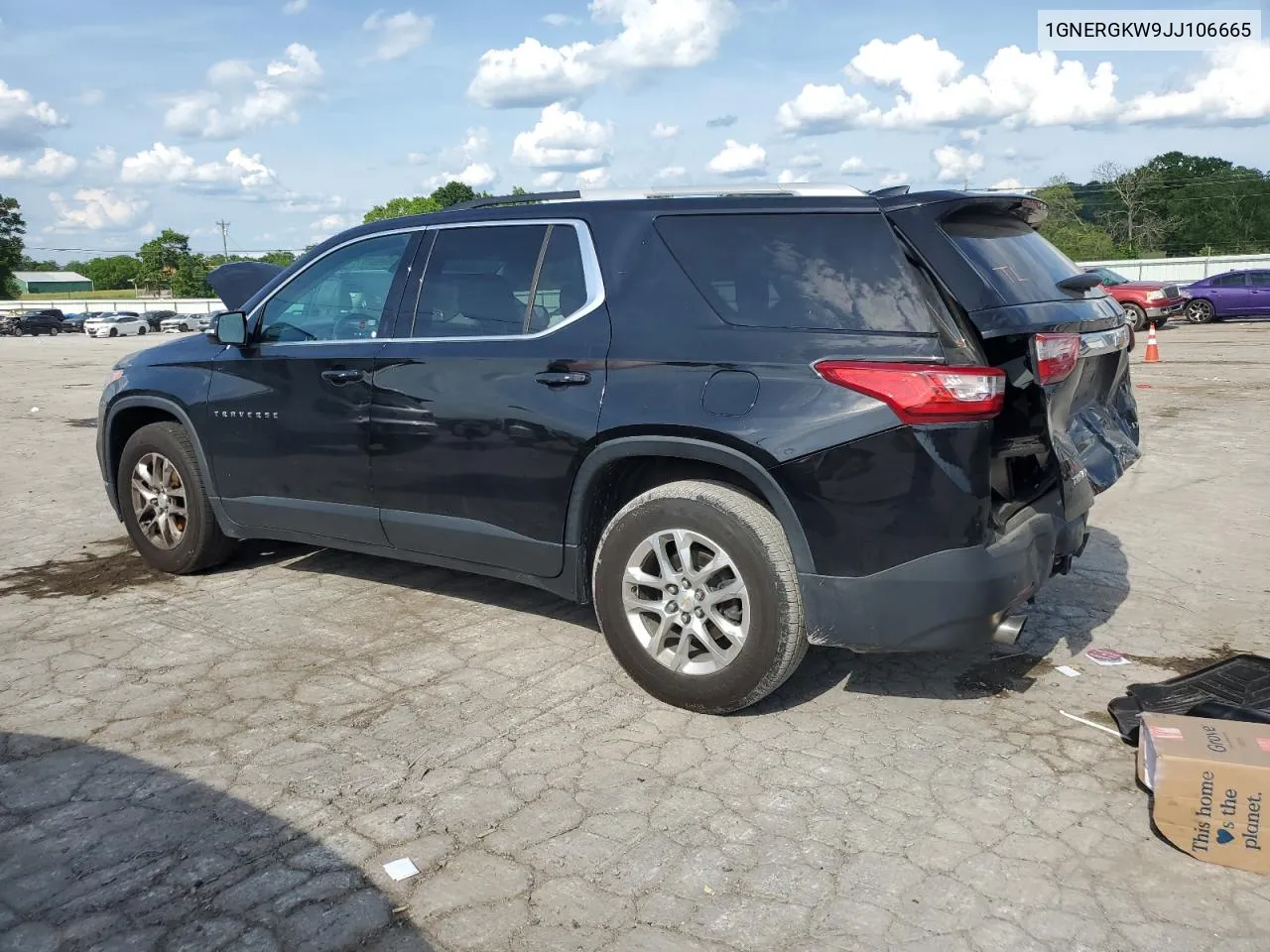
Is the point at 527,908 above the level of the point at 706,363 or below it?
below

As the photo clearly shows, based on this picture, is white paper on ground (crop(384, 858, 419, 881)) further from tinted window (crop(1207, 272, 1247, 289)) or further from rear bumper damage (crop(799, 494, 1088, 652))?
tinted window (crop(1207, 272, 1247, 289))

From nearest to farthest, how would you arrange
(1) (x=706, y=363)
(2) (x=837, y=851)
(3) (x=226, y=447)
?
1. (2) (x=837, y=851)
2. (1) (x=706, y=363)
3. (3) (x=226, y=447)

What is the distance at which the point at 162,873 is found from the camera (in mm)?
3004

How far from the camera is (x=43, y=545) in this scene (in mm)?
6797

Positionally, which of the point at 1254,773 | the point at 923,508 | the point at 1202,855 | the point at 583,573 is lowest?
the point at 1202,855

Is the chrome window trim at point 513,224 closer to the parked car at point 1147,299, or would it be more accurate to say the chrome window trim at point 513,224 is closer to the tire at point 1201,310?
the parked car at point 1147,299

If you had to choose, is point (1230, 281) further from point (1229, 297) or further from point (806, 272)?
point (806, 272)

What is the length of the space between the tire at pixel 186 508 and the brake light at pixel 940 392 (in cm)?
376

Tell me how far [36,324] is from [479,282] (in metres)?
60.1

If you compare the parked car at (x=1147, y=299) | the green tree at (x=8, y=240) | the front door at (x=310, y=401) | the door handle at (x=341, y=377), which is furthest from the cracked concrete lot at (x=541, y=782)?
the green tree at (x=8, y=240)

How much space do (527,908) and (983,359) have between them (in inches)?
86.5

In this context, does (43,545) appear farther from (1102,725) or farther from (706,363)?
(1102,725)

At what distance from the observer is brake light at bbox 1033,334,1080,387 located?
11.9ft

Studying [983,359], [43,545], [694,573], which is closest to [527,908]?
[694,573]
